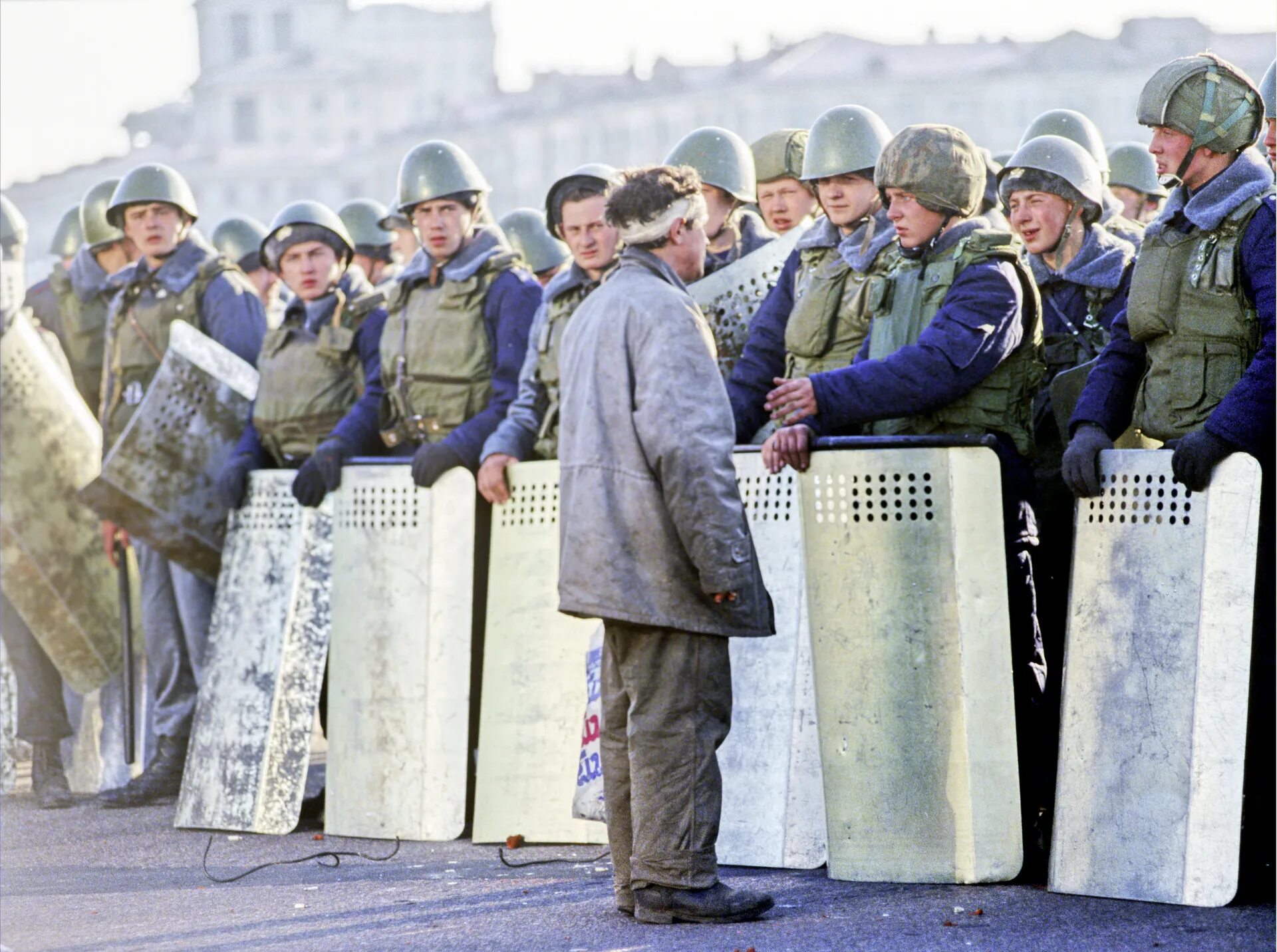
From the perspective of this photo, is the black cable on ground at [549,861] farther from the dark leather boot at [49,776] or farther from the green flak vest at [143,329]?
the green flak vest at [143,329]

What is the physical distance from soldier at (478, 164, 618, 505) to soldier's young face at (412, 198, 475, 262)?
0.48 m

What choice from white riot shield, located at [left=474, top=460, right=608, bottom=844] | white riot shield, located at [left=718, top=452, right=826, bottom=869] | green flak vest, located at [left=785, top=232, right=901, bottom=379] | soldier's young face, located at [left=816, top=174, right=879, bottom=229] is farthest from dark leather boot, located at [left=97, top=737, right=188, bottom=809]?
soldier's young face, located at [left=816, top=174, right=879, bottom=229]

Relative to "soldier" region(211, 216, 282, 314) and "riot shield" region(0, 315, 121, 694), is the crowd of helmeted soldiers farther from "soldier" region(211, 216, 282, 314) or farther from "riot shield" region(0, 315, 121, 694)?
"soldier" region(211, 216, 282, 314)

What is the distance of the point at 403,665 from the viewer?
776 cm

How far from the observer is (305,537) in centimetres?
818

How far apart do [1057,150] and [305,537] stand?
125 inches

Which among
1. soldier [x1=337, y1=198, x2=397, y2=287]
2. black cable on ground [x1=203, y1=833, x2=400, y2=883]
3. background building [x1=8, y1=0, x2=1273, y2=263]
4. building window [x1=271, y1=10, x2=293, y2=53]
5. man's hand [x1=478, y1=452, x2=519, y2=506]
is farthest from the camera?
building window [x1=271, y1=10, x2=293, y2=53]

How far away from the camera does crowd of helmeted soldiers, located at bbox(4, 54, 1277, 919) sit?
19.6 ft

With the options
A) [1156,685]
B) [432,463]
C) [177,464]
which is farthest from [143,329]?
[1156,685]

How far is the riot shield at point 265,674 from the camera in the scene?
8047 millimetres

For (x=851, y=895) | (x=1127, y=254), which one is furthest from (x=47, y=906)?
(x=1127, y=254)

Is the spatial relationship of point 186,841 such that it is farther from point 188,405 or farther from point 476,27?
point 476,27

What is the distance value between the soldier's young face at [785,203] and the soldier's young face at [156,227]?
2753 millimetres

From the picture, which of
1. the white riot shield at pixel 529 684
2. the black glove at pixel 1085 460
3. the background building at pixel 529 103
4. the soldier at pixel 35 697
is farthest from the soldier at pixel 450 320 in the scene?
the background building at pixel 529 103
